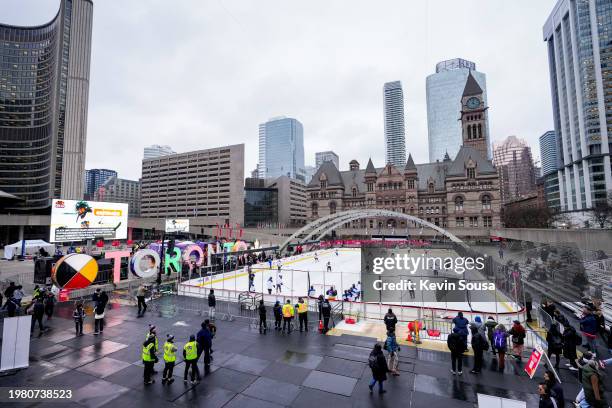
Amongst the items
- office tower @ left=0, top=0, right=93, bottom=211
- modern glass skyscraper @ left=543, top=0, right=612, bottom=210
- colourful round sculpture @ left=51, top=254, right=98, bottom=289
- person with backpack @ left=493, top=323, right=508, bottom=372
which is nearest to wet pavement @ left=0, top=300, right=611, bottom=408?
person with backpack @ left=493, top=323, right=508, bottom=372

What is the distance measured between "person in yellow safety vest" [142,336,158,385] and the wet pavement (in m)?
0.28

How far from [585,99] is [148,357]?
154173 millimetres

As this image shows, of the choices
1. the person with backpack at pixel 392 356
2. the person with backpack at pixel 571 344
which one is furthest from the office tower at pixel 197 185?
the person with backpack at pixel 571 344

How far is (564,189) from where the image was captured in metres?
120

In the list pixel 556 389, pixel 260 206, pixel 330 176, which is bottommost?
pixel 556 389

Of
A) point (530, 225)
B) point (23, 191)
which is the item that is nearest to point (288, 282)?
point (530, 225)

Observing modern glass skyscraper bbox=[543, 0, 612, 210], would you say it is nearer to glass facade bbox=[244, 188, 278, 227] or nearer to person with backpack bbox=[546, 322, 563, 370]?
person with backpack bbox=[546, 322, 563, 370]

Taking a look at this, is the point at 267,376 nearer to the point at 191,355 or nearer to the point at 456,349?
the point at 191,355

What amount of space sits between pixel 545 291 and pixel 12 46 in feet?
585

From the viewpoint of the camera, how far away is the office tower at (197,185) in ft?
430

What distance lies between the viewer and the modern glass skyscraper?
4043 inches

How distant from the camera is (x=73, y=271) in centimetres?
1819

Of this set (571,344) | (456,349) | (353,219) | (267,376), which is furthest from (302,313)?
(353,219)

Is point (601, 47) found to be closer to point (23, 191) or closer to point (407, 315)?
point (407, 315)
